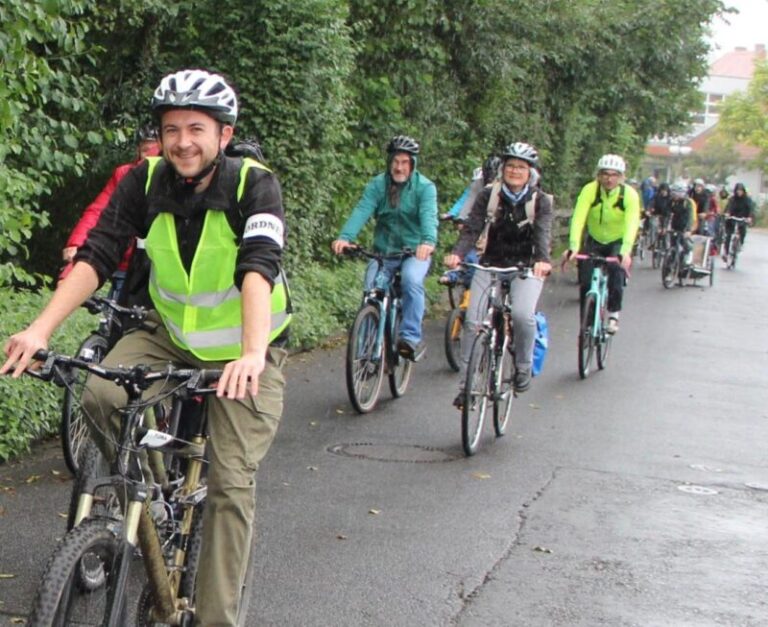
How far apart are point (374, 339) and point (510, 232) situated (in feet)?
4.38

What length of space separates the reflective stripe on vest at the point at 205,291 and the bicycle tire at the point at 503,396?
16.2 ft

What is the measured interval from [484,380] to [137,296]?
3623 mm

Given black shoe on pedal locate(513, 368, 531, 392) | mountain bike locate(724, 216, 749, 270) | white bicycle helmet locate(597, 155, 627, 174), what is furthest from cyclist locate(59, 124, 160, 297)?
mountain bike locate(724, 216, 749, 270)

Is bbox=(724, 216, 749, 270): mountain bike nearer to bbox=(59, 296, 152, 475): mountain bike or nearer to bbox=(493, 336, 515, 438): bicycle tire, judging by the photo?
bbox=(493, 336, 515, 438): bicycle tire

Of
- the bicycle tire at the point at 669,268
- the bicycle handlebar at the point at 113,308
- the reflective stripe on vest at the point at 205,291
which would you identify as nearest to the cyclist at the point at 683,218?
the bicycle tire at the point at 669,268

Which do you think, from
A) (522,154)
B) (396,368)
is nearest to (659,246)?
(396,368)

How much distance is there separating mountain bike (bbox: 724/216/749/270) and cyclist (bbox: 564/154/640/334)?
20520 mm

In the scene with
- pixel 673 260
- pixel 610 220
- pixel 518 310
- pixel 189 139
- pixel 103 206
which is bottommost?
pixel 673 260

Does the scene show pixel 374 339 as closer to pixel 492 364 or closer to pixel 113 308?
pixel 492 364

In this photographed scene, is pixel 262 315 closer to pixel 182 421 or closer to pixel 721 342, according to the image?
pixel 182 421

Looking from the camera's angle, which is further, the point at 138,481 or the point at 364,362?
the point at 364,362

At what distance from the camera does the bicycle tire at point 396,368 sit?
10523mm

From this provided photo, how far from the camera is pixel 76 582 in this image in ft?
12.1

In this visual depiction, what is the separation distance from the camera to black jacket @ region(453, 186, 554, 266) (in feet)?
31.4
